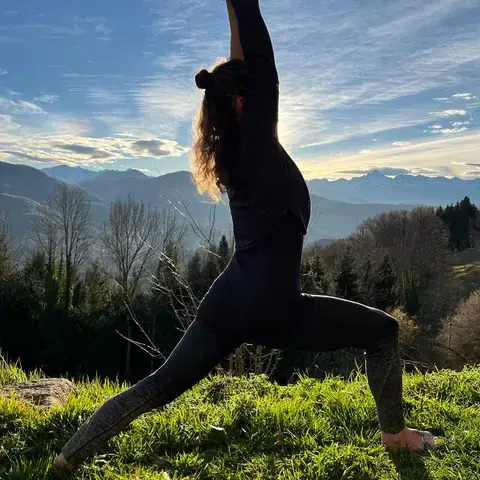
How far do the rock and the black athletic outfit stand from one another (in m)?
1.16

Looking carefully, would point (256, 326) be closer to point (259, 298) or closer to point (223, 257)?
point (259, 298)

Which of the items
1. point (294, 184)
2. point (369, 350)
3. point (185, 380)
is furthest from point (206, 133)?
point (369, 350)

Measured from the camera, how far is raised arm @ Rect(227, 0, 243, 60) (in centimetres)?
217

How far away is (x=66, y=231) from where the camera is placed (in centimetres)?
3812

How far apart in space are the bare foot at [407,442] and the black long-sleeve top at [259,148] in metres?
1.38

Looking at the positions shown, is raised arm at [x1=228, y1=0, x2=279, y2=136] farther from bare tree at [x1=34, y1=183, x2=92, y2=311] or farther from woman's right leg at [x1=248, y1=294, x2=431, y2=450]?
bare tree at [x1=34, y1=183, x2=92, y2=311]

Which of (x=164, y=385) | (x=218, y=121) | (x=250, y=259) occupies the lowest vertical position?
(x=164, y=385)

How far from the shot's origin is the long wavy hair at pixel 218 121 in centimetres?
215

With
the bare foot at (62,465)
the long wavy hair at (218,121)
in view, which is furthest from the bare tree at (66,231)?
the long wavy hair at (218,121)

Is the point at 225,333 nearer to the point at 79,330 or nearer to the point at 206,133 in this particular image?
the point at 206,133

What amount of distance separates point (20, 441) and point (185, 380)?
120 centimetres

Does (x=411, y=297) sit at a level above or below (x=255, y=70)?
below

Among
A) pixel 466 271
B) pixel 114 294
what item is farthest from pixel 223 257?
pixel 466 271

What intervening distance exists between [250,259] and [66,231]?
3838 centimetres
